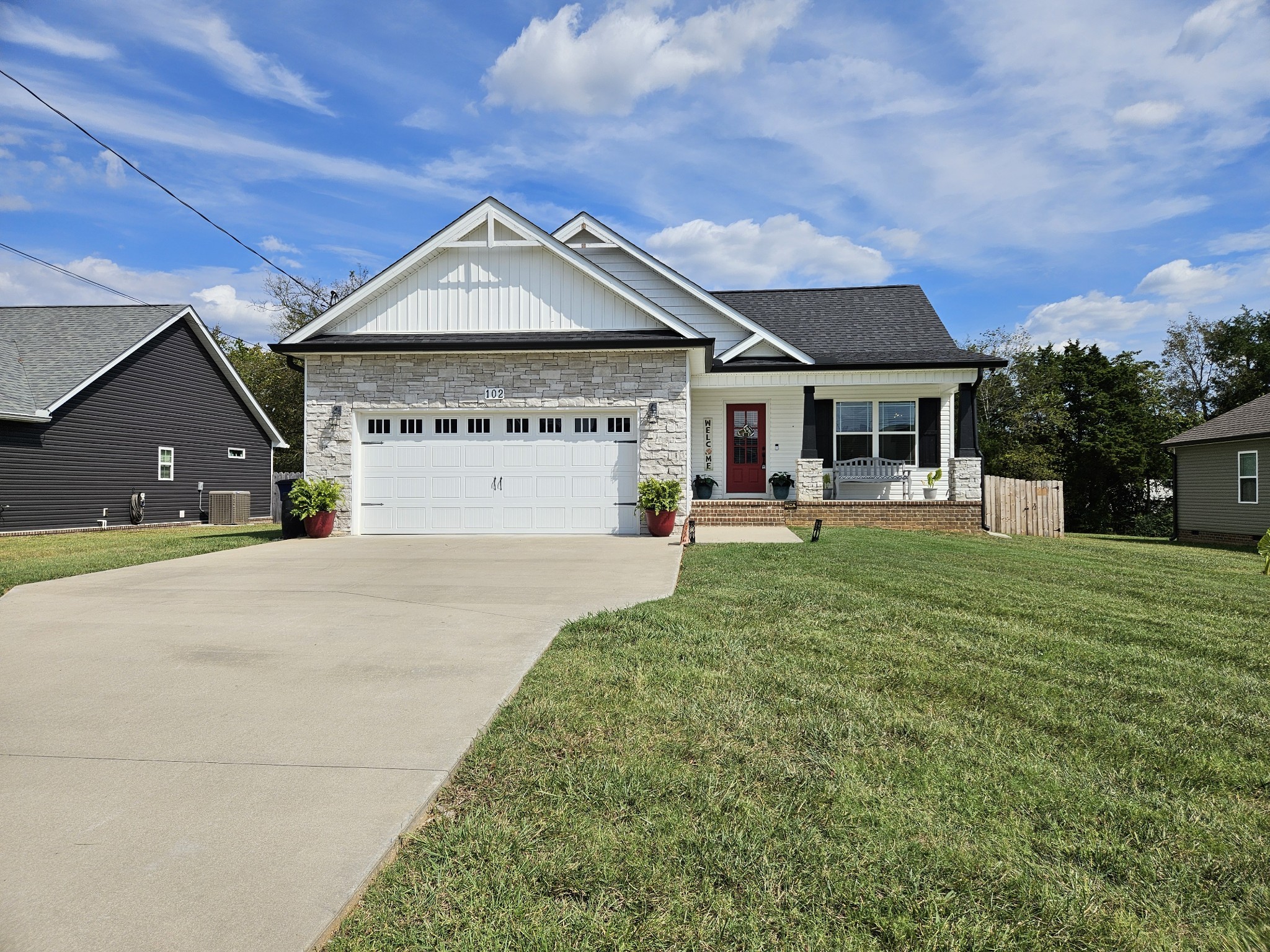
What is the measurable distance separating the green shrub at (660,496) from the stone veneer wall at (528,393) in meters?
0.57

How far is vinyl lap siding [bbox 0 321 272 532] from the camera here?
61.0 ft

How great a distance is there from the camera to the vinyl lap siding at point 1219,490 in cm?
1922

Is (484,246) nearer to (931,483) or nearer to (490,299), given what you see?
(490,299)

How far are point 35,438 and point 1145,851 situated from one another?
23.5 metres

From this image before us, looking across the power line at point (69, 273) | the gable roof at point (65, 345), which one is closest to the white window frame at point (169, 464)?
the gable roof at point (65, 345)

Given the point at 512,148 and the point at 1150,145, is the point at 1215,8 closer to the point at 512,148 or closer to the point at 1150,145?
the point at 1150,145

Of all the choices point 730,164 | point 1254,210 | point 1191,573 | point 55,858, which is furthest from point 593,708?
point 1254,210

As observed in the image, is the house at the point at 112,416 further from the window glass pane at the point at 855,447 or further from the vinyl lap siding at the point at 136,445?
the window glass pane at the point at 855,447

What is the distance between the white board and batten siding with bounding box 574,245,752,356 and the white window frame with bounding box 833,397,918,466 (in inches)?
118

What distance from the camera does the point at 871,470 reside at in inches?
658

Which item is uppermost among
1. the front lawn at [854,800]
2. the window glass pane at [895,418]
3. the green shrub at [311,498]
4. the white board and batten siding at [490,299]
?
the white board and batten siding at [490,299]

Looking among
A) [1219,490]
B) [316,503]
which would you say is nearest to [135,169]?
[316,503]

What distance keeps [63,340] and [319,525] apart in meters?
14.5

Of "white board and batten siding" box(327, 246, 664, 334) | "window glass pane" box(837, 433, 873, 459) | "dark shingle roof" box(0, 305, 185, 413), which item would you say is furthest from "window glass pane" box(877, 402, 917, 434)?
"dark shingle roof" box(0, 305, 185, 413)
